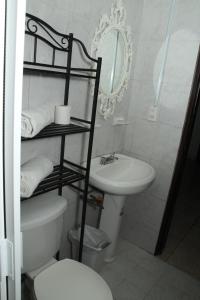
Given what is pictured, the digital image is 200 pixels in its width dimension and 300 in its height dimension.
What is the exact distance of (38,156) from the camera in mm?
1463

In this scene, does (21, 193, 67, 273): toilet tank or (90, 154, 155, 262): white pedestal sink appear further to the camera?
Result: (90, 154, 155, 262): white pedestal sink

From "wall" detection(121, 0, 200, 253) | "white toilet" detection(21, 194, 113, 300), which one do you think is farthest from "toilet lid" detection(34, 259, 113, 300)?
"wall" detection(121, 0, 200, 253)

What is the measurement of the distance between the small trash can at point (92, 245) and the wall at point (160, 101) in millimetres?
487

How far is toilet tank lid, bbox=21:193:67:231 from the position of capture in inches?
50.1

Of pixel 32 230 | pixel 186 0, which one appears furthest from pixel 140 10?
pixel 32 230

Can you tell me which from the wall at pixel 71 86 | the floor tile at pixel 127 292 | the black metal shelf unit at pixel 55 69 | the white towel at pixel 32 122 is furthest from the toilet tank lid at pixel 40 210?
the floor tile at pixel 127 292

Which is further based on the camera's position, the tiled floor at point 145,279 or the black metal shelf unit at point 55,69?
the tiled floor at point 145,279

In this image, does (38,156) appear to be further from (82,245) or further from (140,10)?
(140,10)

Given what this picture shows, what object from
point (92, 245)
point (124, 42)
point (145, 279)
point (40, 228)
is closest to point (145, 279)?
point (145, 279)

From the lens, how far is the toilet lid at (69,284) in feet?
4.07

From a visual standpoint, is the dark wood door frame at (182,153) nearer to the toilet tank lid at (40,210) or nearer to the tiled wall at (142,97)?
the tiled wall at (142,97)

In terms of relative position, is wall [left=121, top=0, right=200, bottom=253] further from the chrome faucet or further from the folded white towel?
the folded white towel

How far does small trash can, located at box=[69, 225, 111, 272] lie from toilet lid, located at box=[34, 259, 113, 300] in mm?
424

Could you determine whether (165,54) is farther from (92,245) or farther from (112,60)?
(92,245)
